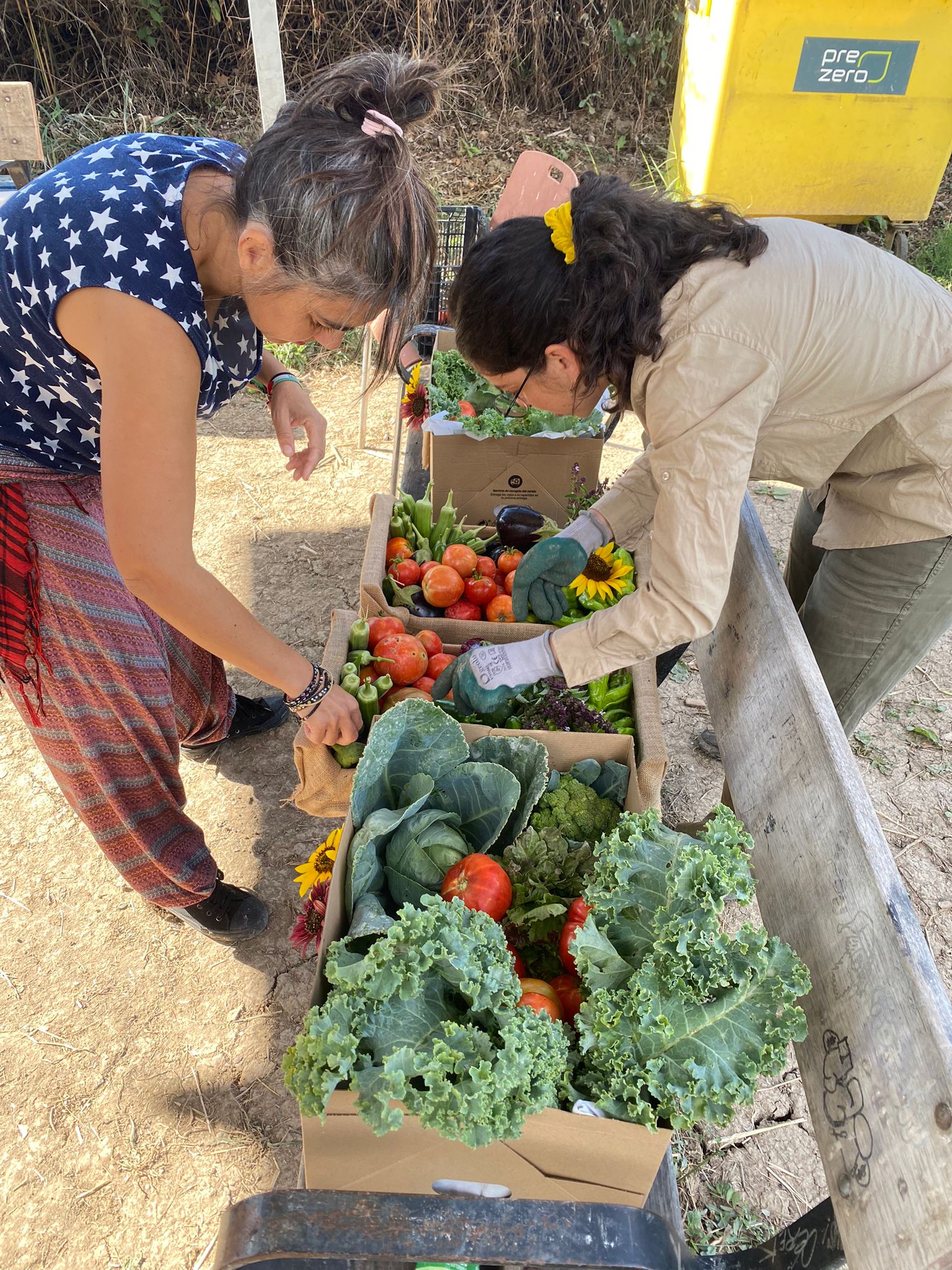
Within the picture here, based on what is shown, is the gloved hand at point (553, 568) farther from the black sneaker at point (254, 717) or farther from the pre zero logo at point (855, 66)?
the pre zero logo at point (855, 66)

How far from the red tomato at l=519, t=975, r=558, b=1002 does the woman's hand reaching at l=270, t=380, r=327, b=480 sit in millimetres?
1569

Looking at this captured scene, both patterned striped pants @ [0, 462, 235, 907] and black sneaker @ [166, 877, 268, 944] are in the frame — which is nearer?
patterned striped pants @ [0, 462, 235, 907]

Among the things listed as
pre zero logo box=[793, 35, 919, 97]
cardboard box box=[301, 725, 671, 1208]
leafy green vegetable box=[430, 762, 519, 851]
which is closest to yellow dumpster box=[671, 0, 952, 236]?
pre zero logo box=[793, 35, 919, 97]

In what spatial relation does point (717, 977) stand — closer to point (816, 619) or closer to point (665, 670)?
point (816, 619)

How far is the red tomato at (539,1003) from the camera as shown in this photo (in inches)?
55.5

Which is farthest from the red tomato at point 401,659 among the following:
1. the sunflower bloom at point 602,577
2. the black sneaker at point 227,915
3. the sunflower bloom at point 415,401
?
the sunflower bloom at point 415,401

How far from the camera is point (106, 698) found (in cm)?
211

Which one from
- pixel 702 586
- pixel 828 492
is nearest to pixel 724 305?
pixel 702 586

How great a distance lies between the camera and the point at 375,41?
7738 millimetres

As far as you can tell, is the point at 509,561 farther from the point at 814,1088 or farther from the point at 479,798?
the point at 814,1088

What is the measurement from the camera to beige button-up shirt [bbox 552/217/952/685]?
161 cm

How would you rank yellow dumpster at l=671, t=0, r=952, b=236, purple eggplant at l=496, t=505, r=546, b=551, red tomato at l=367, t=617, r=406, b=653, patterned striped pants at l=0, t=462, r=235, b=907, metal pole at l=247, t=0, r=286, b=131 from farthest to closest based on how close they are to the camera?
yellow dumpster at l=671, t=0, r=952, b=236, metal pole at l=247, t=0, r=286, b=131, purple eggplant at l=496, t=505, r=546, b=551, red tomato at l=367, t=617, r=406, b=653, patterned striped pants at l=0, t=462, r=235, b=907

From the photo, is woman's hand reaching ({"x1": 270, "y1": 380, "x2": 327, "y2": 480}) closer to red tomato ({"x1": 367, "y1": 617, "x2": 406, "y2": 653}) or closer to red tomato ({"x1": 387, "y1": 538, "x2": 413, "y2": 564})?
red tomato ({"x1": 387, "y1": 538, "x2": 413, "y2": 564})

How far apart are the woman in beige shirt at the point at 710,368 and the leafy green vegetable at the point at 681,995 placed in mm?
580
